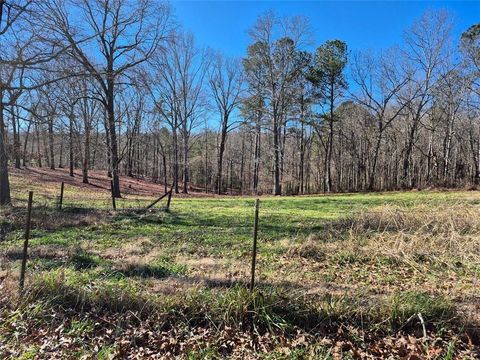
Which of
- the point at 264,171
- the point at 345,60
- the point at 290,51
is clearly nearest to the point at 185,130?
the point at 290,51

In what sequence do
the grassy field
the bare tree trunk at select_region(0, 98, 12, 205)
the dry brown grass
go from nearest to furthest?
the grassy field → the dry brown grass → the bare tree trunk at select_region(0, 98, 12, 205)

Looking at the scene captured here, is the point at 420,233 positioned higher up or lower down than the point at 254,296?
higher up

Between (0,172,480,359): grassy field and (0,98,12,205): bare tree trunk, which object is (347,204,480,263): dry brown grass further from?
(0,98,12,205): bare tree trunk

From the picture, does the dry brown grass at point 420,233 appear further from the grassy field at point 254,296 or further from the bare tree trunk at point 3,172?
the bare tree trunk at point 3,172

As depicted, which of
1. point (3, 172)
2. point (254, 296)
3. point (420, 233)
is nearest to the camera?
point (254, 296)

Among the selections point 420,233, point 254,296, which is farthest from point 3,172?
point 420,233

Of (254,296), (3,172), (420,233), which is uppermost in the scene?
(3,172)

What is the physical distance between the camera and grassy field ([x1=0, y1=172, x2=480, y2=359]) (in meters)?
3.81

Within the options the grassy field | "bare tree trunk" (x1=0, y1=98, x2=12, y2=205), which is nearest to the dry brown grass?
the grassy field

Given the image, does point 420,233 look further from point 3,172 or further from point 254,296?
point 3,172

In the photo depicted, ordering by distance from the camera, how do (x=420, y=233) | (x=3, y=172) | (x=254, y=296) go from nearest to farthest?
(x=254, y=296)
(x=420, y=233)
(x=3, y=172)

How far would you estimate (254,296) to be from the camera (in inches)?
171

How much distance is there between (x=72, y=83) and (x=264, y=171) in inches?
1570

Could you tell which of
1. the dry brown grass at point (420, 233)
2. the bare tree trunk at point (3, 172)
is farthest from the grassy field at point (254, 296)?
the bare tree trunk at point (3, 172)
